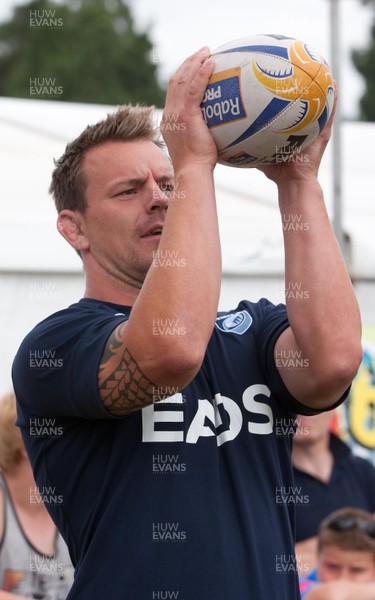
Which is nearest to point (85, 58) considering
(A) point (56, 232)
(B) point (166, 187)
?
(A) point (56, 232)

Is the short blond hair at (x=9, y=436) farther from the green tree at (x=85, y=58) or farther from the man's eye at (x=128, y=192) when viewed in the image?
the green tree at (x=85, y=58)

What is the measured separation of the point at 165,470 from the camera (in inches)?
98.4

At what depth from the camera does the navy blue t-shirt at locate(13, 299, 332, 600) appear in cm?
245

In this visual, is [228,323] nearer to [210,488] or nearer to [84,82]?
[210,488]

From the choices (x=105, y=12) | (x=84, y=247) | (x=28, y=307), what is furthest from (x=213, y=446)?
(x=105, y=12)

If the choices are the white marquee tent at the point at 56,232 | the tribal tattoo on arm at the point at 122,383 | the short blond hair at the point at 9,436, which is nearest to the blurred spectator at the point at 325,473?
the white marquee tent at the point at 56,232

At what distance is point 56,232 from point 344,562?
2379mm

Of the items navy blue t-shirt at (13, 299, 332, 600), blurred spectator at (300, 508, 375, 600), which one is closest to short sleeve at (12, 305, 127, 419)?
navy blue t-shirt at (13, 299, 332, 600)

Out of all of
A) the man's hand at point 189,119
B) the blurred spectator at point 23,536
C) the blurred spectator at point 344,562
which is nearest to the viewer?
the man's hand at point 189,119

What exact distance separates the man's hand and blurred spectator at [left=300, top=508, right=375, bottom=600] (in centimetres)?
313

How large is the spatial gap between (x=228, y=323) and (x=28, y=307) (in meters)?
2.89

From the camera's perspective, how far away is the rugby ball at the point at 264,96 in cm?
260

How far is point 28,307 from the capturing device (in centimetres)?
560

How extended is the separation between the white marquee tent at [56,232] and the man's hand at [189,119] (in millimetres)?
3060
